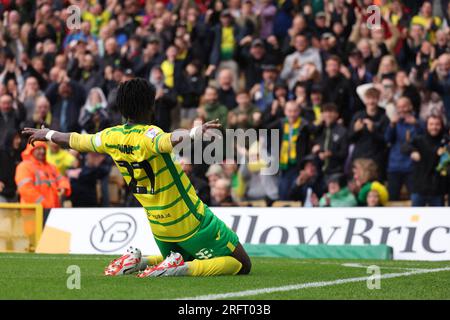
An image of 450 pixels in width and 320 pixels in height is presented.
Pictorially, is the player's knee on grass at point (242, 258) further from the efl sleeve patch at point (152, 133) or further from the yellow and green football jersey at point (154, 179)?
the efl sleeve patch at point (152, 133)

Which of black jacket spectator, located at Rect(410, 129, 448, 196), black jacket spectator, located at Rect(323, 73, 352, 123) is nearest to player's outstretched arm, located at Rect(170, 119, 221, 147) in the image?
black jacket spectator, located at Rect(410, 129, 448, 196)

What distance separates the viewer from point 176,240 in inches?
368

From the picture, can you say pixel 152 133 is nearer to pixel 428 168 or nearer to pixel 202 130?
pixel 202 130

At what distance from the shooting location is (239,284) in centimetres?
856

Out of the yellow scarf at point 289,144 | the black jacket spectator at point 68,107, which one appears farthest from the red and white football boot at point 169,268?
the black jacket spectator at point 68,107

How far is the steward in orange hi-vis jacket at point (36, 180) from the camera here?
1695 cm

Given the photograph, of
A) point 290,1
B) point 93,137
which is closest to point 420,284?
point 93,137

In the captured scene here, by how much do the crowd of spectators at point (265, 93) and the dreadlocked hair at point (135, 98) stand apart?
22.4 feet

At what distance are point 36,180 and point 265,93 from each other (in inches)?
172

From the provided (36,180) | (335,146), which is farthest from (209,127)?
(36,180)

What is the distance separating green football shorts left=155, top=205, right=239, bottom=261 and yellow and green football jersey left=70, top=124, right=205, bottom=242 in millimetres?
65

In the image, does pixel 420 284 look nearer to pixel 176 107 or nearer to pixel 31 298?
pixel 31 298

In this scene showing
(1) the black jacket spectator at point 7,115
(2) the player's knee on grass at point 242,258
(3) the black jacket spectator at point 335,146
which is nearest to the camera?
(2) the player's knee on grass at point 242,258

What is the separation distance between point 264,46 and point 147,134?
33.5 feet
